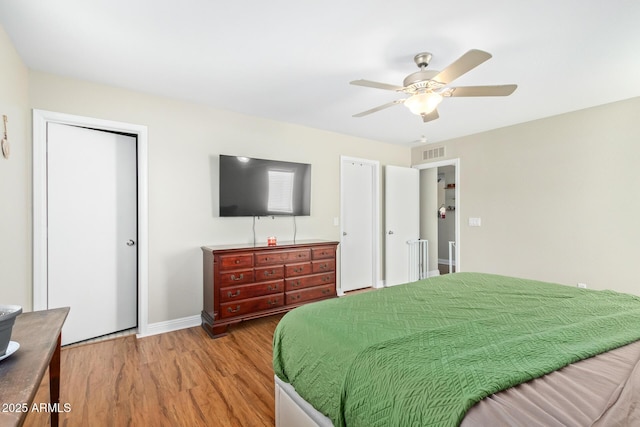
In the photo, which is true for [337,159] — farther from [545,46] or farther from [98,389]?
[98,389]

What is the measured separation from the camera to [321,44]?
6.97 feet

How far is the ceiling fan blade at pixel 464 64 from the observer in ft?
5.35

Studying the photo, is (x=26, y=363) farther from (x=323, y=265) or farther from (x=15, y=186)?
(x=323, y=265)

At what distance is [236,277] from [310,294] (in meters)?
0.98

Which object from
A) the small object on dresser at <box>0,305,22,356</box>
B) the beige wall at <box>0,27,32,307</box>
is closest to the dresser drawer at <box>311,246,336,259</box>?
the beige wall at <box>0,27,32,307</box>

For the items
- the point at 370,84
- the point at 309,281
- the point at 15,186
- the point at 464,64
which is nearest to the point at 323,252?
the point at 309,281

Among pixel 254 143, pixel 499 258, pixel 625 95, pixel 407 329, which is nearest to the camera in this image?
pixel 407 329

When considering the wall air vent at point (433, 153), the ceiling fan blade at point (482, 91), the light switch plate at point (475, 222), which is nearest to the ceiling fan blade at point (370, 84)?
the ceiling fan blade at point (482, 91)

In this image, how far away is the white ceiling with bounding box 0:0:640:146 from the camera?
1771mm

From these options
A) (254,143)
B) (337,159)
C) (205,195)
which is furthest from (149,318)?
(337,159)

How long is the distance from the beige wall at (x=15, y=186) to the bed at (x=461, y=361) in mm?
2008

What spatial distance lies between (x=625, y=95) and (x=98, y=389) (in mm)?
5378

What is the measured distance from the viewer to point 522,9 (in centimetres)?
175

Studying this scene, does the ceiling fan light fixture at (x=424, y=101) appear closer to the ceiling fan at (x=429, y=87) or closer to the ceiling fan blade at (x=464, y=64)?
the ceiling fan at (x=429, y=87)
